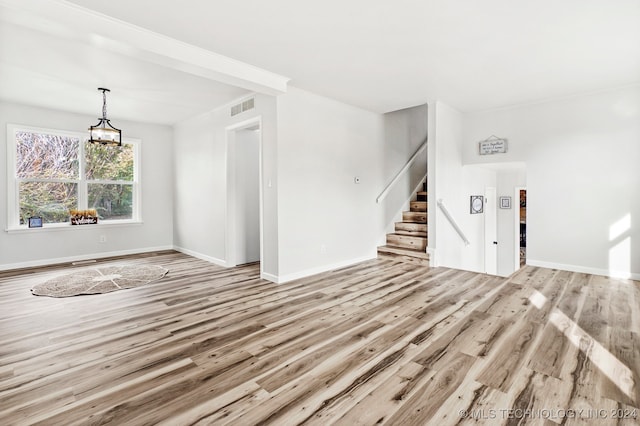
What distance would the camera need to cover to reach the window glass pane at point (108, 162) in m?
6.11

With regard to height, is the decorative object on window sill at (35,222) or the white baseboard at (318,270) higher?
the decorative object on window sill at (35,222)

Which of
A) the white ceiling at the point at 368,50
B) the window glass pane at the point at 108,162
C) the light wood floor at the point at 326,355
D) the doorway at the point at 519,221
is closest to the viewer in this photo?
the light wood floor at the point at 326,355

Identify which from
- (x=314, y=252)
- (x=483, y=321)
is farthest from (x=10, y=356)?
(x=483, y=321)

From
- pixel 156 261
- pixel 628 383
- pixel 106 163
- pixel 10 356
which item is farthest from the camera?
pixel 106 163

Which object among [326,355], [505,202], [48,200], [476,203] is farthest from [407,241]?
[48,200]

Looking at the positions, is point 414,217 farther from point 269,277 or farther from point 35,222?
point 35,222

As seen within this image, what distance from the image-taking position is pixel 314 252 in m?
4.85

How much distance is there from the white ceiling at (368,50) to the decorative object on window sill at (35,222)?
1939mm

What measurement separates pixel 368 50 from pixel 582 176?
3.80 meters

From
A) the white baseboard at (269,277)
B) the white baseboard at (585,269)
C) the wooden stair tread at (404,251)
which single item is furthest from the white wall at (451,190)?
the white baseboard at (269,277)

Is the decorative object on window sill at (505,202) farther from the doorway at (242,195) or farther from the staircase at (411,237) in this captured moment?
the doorway at (242,195)

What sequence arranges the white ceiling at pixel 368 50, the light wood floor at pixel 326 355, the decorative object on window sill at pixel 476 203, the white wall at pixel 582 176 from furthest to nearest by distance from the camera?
the decorative object on window sill at pixel 476 203, the white wall at pixel 582 176, the white ceiling at pixel 368 50, the light wood floor at pixel 326 355

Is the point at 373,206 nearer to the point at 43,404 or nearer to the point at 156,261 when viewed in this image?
the point at 156,261

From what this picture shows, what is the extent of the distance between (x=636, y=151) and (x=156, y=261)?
7.59 meters
